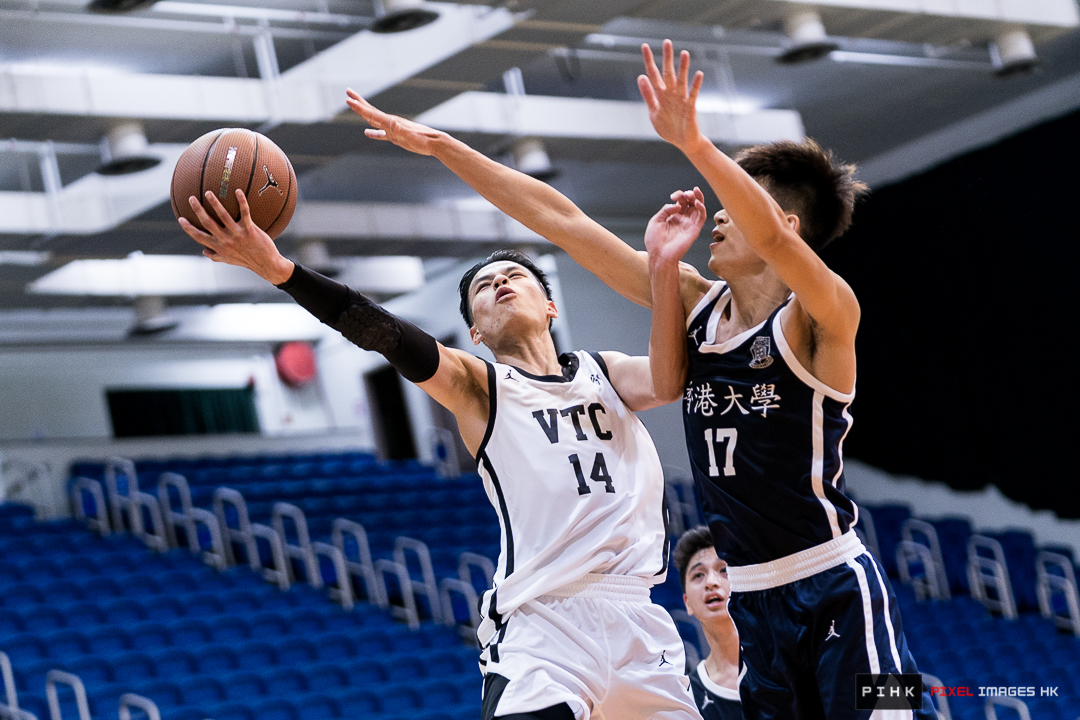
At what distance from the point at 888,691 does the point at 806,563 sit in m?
0.33

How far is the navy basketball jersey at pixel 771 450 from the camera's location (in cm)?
278

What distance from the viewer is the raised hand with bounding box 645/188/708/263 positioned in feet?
9.68

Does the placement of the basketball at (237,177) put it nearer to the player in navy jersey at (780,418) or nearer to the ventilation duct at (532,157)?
the player in navy jersey at (780,418)

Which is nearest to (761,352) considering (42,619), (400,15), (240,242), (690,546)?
(240,242)

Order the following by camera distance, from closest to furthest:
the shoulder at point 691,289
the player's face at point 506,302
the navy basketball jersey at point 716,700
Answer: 1. the shoulder at point 691,289
2. the player's face at point 506,302
3. the navy basketball jersey at point 716,700

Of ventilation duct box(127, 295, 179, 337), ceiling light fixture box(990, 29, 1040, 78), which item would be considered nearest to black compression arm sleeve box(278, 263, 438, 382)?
ceiling light fixture box(990, 29, 1040, 78)

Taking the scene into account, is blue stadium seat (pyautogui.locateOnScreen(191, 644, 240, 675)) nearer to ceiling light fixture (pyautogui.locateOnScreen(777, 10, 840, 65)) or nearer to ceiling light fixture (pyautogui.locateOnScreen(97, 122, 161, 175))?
ceiling light fixture (pyautogui.locateOnScreen(97, 122, 161, 175))

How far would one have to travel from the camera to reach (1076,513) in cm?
1300

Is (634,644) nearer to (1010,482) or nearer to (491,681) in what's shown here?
(491,681)

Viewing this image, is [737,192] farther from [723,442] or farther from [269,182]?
[269,182]

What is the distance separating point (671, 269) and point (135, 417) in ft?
50.5

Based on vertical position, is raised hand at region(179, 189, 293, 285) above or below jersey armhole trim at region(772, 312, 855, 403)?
above

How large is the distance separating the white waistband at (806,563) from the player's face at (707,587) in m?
1.66

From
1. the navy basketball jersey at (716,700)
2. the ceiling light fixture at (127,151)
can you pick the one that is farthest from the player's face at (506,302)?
the ceiling light fixture at (127,151)
